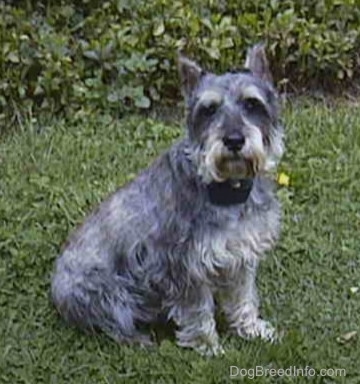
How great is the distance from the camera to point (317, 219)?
636 cm

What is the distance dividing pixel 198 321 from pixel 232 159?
85cm

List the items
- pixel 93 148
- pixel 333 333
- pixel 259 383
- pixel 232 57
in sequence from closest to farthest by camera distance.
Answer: pixel 259 383 < pixel 333 333 < pixel 93 148 < pixel 232 57

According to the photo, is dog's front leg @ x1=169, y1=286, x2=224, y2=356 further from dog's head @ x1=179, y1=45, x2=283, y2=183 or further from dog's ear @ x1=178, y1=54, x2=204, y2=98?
dog's ear @ x1=178, y1=54, x2=204, y2=98

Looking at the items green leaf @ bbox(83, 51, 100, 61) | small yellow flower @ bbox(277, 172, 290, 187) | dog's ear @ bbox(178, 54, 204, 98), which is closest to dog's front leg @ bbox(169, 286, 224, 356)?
dog's ear @ bbox(178, 54, 204, 98)

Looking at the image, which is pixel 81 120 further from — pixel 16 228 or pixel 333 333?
pixel 333 333

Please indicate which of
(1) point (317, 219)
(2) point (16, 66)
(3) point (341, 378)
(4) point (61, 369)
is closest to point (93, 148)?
(2) point (16, 66)

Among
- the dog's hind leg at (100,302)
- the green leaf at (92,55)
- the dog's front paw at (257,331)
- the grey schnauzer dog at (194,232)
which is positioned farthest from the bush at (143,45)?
the dog's front paw at (257,331)

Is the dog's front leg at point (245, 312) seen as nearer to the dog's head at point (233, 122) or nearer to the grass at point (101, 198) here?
the grass at point (101, 198)

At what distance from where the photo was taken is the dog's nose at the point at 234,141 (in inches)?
188

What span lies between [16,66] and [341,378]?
330 centimetres

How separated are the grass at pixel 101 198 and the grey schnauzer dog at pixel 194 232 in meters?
0.14

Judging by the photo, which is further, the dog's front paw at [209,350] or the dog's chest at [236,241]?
the dog's front paw at [209,350]

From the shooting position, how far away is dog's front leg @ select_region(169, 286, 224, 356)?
5.28 metres

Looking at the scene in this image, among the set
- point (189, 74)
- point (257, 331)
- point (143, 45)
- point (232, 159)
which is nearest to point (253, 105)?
point (232, 159)
